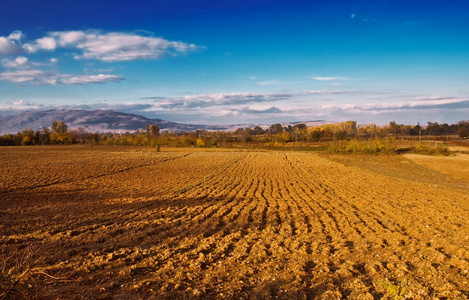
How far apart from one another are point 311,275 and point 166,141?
267 feet

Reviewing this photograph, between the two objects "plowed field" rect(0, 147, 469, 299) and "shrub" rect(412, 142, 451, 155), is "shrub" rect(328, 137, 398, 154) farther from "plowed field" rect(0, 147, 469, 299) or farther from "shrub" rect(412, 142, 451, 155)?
"plowed field" rect(0, 147, 469, 299)

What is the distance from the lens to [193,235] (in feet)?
27.6

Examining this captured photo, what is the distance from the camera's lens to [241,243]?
25.5 ft

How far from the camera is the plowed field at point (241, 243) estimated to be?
5.27m

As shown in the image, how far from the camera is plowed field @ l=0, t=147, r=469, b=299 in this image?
208 inches

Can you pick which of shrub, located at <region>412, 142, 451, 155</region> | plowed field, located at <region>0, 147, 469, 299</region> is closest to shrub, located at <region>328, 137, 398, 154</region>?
shrub, located at <region>412, 142, 451, 155</region>

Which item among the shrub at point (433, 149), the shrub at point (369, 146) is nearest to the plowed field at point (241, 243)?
the shrub at point (369, 146)

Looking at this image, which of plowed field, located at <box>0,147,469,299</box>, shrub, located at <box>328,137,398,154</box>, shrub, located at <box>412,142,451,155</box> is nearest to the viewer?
plowed field, located at <box>0,147,469,299</box>

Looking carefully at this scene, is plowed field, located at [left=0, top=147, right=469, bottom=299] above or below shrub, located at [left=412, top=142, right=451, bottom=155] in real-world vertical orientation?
below

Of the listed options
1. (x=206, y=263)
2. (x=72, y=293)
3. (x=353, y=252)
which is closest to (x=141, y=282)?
(x=72, y=293)

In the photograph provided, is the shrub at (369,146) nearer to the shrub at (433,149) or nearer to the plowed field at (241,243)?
the shrub at (433,149)

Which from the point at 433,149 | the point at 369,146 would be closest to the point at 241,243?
the point at 369,146

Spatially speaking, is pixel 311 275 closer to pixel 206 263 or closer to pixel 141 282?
pixel 206 263

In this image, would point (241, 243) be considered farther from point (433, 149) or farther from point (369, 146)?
point (433, 149)
